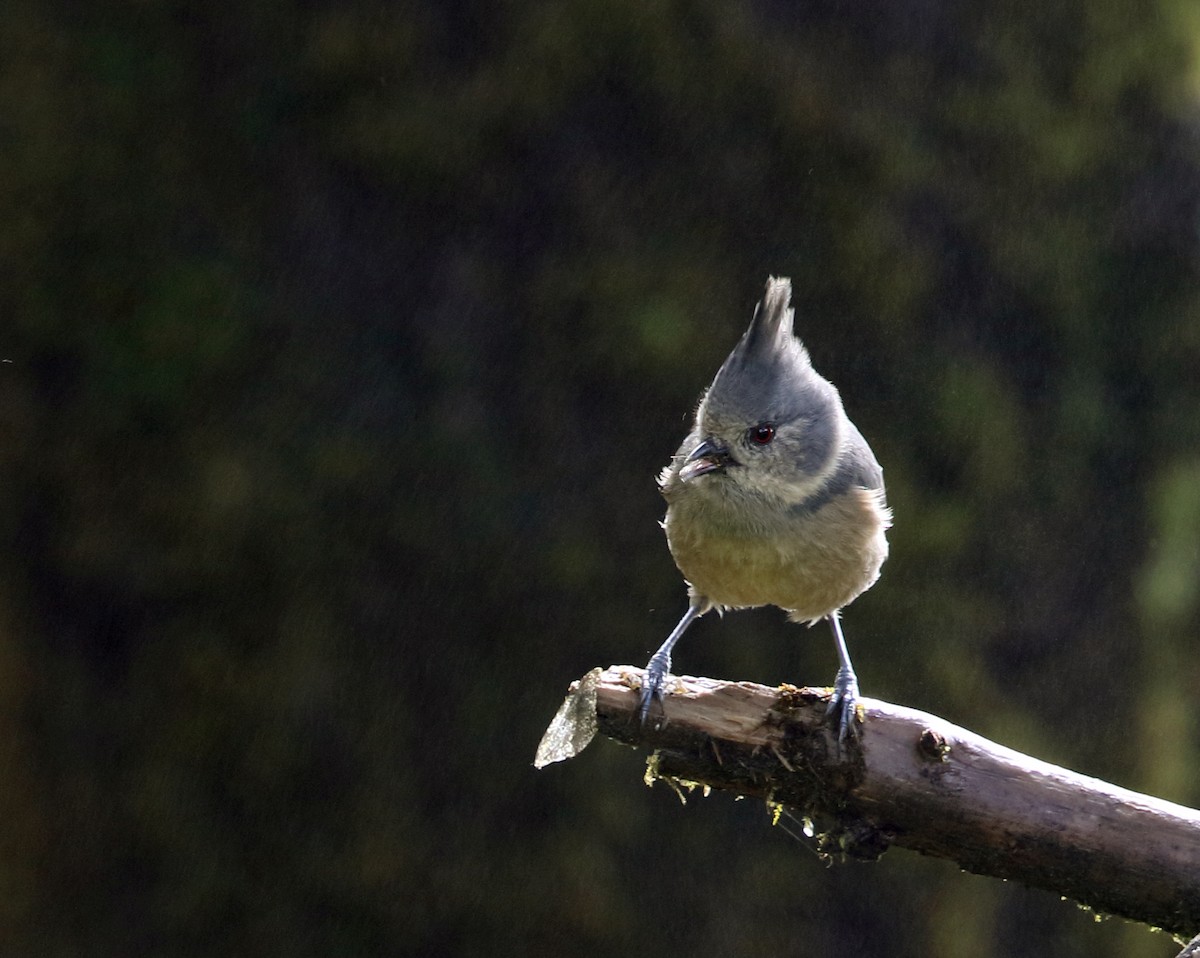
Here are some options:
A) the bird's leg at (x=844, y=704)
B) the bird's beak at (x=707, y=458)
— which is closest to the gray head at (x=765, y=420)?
the bird's beak at (x=707, y=458)

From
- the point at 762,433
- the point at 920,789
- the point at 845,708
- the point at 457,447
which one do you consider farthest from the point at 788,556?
the point at 457,447

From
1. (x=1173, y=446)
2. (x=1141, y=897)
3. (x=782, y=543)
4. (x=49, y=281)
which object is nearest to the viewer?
(x=1141, y=897)

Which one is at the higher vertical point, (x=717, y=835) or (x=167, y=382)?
(x=167, y=382)

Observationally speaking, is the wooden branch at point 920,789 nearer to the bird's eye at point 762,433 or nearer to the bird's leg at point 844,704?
the bird's leg at point 844,704

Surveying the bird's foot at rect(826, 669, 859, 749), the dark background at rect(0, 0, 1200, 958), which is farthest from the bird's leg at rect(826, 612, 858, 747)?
the dark background at rect(0, 0, 1200, 958)

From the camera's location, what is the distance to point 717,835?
5.52m

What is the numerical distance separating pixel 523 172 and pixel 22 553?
266cm

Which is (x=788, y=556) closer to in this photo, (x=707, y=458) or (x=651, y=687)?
(x=707, y=458)

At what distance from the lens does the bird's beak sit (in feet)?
11.2

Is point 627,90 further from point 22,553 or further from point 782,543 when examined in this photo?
point 22,553

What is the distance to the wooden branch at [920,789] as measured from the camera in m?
3.00

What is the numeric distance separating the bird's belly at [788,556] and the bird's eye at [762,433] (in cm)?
23

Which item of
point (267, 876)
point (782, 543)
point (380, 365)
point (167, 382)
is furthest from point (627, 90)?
point (267, 876)

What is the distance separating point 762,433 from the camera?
3449mm
